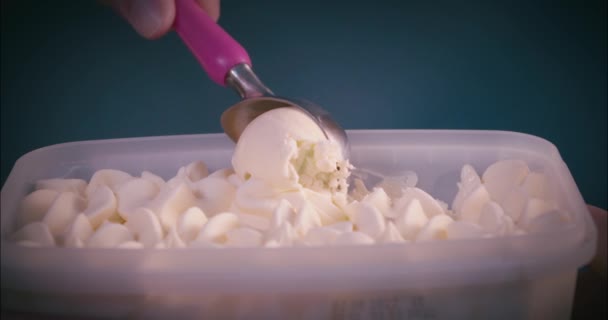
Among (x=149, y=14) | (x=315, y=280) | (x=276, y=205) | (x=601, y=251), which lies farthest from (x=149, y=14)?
(x=601, y=251)

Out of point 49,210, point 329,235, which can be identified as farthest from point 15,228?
point 329,235

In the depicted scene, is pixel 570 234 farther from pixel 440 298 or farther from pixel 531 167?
pixel 531 167

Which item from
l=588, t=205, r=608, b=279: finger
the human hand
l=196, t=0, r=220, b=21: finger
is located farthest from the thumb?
l=588, t=205, r=608, b=279: finger

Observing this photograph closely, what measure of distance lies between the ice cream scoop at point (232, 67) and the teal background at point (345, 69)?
9.8 inches

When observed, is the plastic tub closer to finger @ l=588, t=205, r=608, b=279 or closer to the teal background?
finger @ l=588, t=205, r=608, b=279

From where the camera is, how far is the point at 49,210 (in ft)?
2.13

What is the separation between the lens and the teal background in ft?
3.37

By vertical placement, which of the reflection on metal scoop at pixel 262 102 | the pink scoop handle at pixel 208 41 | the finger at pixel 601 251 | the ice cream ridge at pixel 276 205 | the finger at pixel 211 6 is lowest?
the finger at pixel 601 251

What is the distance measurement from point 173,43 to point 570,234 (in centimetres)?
81

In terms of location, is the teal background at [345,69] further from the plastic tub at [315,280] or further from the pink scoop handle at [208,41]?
the plastic tub at [315,280]

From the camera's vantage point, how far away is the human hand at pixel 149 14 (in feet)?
2.51

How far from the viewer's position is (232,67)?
0.77 m

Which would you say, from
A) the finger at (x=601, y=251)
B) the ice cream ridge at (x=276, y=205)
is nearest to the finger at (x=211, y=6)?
the ice cream ridge at (x=276, y=205)

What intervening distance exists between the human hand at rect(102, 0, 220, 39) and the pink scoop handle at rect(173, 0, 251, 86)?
0.06 ft
